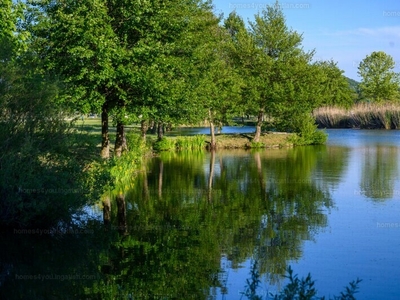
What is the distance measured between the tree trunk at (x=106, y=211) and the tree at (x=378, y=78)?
287 feet

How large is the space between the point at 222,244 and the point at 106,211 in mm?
6326

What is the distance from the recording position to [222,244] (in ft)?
51.1

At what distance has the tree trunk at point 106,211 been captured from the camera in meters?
18.6

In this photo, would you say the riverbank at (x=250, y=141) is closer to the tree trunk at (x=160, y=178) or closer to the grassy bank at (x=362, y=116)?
the tree trunk at (x=160, y=178)

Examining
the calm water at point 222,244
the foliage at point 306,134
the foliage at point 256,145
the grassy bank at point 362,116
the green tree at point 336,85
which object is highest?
the green tree at point 336,85

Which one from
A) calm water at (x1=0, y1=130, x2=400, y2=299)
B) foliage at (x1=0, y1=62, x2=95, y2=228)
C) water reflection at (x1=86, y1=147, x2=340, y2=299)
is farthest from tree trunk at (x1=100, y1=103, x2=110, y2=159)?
foliage at (x1=0, y1=62, x2=95, y2=228)

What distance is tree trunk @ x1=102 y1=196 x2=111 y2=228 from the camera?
18.6 metres

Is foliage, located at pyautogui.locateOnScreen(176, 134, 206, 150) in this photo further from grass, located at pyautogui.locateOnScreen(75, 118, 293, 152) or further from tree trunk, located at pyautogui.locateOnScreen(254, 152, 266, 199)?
tree trunk, located at pyautogui.locateOnScreen(254, 152, 266, 199)

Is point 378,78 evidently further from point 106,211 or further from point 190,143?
point 106,211

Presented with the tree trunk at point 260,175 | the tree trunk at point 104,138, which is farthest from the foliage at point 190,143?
the tree trunk at point 104,138

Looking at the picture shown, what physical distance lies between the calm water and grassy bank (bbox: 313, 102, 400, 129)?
5282 centimetres

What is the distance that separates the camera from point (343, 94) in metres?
97.0

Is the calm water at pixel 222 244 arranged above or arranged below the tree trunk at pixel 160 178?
below

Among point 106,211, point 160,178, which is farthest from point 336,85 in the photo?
point 106,211
